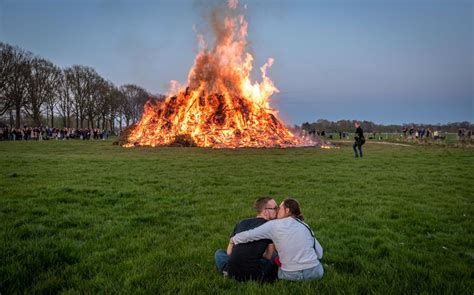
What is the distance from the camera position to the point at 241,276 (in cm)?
500

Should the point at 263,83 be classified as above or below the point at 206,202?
above

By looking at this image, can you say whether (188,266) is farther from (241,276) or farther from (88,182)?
(88,182)

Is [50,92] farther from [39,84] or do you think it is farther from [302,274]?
[302,274]

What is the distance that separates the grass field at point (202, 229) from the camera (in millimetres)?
5016

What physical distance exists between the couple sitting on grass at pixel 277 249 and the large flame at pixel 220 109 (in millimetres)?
31239

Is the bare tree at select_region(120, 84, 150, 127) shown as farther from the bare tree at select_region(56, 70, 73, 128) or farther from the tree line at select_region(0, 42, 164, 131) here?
the bare tree at select_region(56, 70, 73, 128)

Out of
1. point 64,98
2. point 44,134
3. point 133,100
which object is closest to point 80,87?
point 64,98

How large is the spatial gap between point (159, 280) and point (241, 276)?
1154 mm

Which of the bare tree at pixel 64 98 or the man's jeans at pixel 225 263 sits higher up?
the bare tree at pixel 64 98

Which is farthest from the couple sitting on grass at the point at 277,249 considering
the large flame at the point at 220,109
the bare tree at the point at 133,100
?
the bare tree at the point at 133,100

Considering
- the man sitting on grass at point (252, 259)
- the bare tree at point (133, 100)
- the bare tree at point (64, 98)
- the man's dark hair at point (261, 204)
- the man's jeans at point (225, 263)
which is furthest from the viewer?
the bare tree at point (133, 100)

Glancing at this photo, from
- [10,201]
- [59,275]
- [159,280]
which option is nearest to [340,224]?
[159,280]

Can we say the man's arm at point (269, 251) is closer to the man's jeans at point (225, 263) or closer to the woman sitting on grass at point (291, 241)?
the man's jeans at point (225, 263)

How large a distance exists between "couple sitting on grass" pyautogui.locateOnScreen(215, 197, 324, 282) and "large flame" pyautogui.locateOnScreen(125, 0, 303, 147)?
31239mm
